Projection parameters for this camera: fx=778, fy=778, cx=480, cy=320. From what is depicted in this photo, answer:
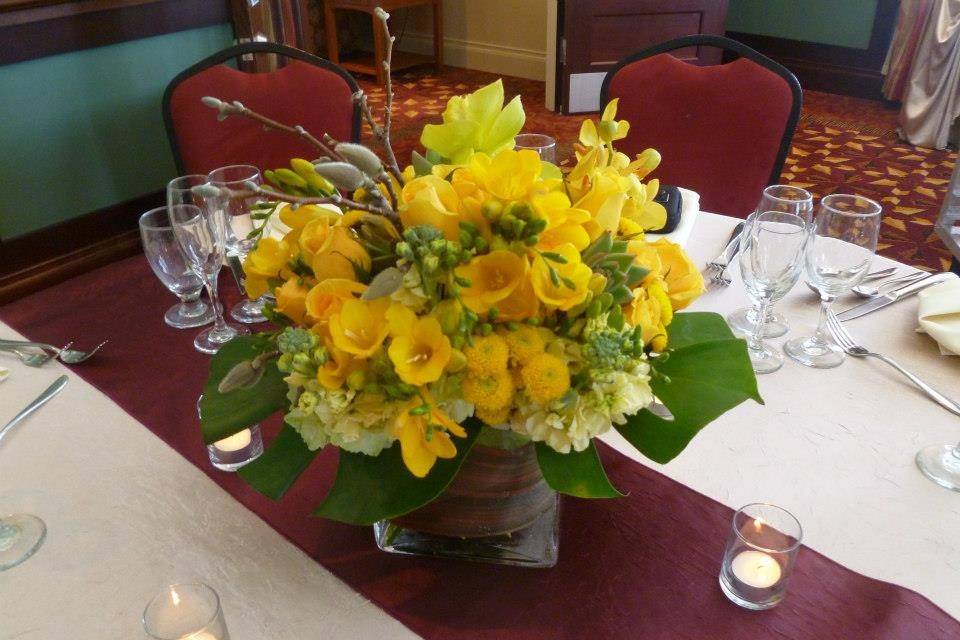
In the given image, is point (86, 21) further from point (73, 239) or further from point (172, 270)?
point (172, 270)

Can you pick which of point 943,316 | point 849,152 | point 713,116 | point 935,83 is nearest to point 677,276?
point 943,316

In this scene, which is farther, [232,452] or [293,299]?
[232,452]

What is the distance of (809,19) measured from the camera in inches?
175

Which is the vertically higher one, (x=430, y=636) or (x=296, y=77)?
(x=296, y=77)

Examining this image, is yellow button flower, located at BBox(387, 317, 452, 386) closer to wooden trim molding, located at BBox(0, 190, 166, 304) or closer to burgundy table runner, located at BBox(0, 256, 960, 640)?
burgundy table runner, located at BBox(0, 256, 960, 640)

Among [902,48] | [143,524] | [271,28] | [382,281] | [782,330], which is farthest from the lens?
[902,48]

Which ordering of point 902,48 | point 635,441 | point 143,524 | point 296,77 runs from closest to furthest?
point 635,441
point 143,524
point 296,77
point 902,48

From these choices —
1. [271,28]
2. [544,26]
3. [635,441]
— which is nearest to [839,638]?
[635,441]

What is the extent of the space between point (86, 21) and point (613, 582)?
2005 millimetres

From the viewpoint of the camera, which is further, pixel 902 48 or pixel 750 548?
pixel 902 48

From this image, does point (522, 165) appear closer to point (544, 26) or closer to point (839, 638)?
point (839, 638)

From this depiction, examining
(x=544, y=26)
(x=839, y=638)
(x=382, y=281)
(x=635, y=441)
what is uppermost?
(x=382, y=281)

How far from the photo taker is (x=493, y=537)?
0.70 m

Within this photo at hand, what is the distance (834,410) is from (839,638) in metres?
0.31
